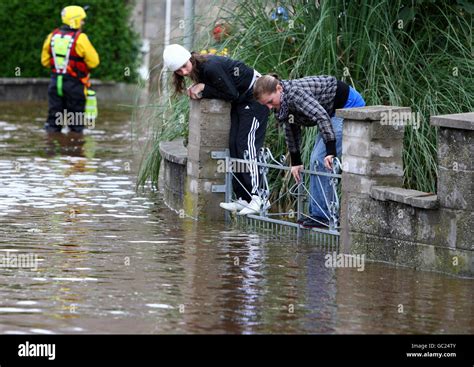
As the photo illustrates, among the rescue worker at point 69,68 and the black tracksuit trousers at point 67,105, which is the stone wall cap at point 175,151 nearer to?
the rescue worker at point 69,68

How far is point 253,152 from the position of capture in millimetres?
11539

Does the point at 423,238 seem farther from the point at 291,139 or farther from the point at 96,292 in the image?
the point at 96,292

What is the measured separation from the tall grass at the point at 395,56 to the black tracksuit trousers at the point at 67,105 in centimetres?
794

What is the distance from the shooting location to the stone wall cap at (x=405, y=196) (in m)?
→ 9.30

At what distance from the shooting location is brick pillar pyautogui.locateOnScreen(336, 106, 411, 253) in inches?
385

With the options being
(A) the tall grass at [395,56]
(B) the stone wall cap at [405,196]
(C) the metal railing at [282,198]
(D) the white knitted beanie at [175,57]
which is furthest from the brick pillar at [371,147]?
(D) the white knitted beanie at [175,57]

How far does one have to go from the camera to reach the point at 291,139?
10.6 m

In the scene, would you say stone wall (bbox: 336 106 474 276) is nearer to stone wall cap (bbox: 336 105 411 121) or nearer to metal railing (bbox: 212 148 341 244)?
stone wall cap (bbox: 336 105 411 121)

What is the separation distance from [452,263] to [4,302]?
3.06 metres

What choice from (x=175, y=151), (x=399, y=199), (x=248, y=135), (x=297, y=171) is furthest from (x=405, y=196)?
(x=175, y=151)

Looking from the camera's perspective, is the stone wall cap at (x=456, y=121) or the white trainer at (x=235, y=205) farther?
the white trainer at (x=235, y=205)

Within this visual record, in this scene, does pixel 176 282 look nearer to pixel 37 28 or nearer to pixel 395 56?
pixel 395 56

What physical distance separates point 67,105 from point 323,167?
10106 mm
